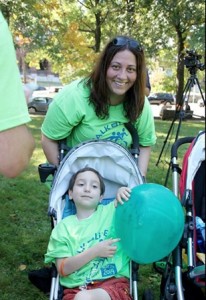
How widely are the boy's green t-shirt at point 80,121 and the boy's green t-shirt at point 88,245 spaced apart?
21.4 inches

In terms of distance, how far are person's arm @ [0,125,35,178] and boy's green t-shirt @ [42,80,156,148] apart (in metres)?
1.34

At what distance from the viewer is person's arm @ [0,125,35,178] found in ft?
4.63

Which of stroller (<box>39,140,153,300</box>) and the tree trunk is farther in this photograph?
the tree trunk

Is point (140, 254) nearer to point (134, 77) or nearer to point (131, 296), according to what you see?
point (131, 296)

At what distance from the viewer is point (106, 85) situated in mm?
2871

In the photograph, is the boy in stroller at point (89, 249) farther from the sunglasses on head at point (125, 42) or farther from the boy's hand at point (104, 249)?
the sunglasses on head at point (125, 42)

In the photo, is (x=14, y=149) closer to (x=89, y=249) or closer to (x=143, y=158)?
(x=89, y=249)

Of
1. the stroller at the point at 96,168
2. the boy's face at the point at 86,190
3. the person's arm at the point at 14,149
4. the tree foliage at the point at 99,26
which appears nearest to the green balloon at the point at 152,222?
the boy's face at the point at 86,190

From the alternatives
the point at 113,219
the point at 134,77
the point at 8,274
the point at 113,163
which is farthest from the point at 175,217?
the point at 8,274

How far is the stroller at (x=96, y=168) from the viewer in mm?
2732

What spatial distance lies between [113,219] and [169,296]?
538 millimetres

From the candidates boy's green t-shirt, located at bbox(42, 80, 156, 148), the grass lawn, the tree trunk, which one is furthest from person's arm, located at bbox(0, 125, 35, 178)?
the tree trunk

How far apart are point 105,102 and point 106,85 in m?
0.12

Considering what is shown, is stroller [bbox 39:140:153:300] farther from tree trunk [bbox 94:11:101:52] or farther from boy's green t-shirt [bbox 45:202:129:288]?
tree trunk [bbox 94:11:101:52]
